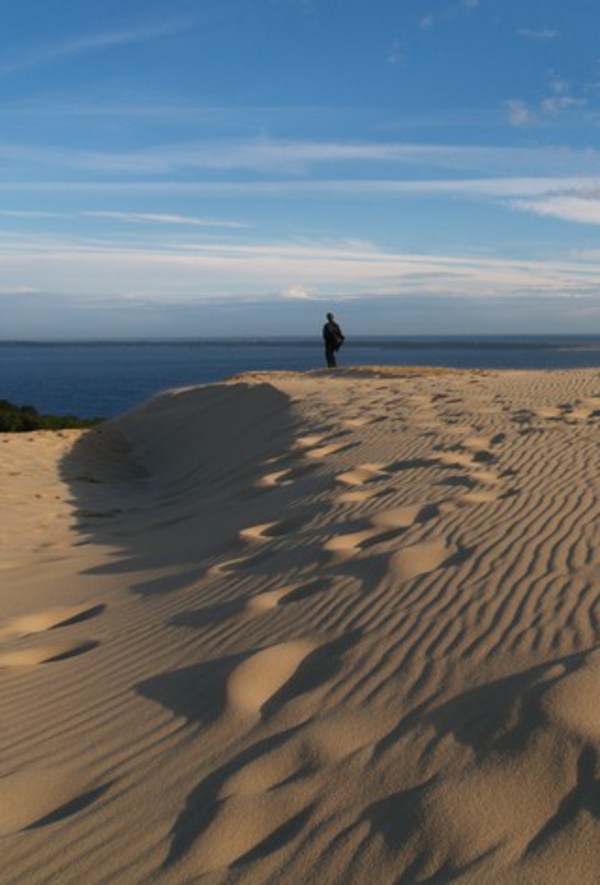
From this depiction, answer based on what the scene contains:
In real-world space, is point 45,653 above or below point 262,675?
below

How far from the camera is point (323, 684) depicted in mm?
3582

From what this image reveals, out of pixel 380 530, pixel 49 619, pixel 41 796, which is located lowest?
pixel 49 619

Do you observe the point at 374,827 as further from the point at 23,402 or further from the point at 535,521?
the point at 23,402

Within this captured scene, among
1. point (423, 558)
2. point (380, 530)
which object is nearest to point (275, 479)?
point (380, 530)

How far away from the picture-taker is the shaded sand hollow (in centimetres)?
253

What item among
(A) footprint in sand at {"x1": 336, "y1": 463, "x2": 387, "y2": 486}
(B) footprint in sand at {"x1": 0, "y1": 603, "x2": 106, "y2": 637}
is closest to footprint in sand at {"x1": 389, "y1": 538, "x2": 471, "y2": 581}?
(B) footprint in sand at {"x1": 0, "y1": 603, "x2": 106, "y2": 637}

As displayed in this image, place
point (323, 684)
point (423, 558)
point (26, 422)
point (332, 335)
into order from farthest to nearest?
point (332, 335) → point (26, 422) → point (423, 558) → point (323, 684)

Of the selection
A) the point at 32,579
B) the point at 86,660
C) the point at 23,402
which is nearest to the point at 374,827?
the point at 86,660

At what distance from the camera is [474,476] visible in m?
7.28

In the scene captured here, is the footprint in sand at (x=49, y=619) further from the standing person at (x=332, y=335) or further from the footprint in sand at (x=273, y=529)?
the standing person at (x=332, y=335)

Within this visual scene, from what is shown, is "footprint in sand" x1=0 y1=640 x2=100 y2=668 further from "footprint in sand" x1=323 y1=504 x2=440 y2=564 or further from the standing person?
the standing person

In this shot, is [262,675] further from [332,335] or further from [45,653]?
[332,335]

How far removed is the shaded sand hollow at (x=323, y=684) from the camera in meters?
2.53

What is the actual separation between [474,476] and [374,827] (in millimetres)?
4973
